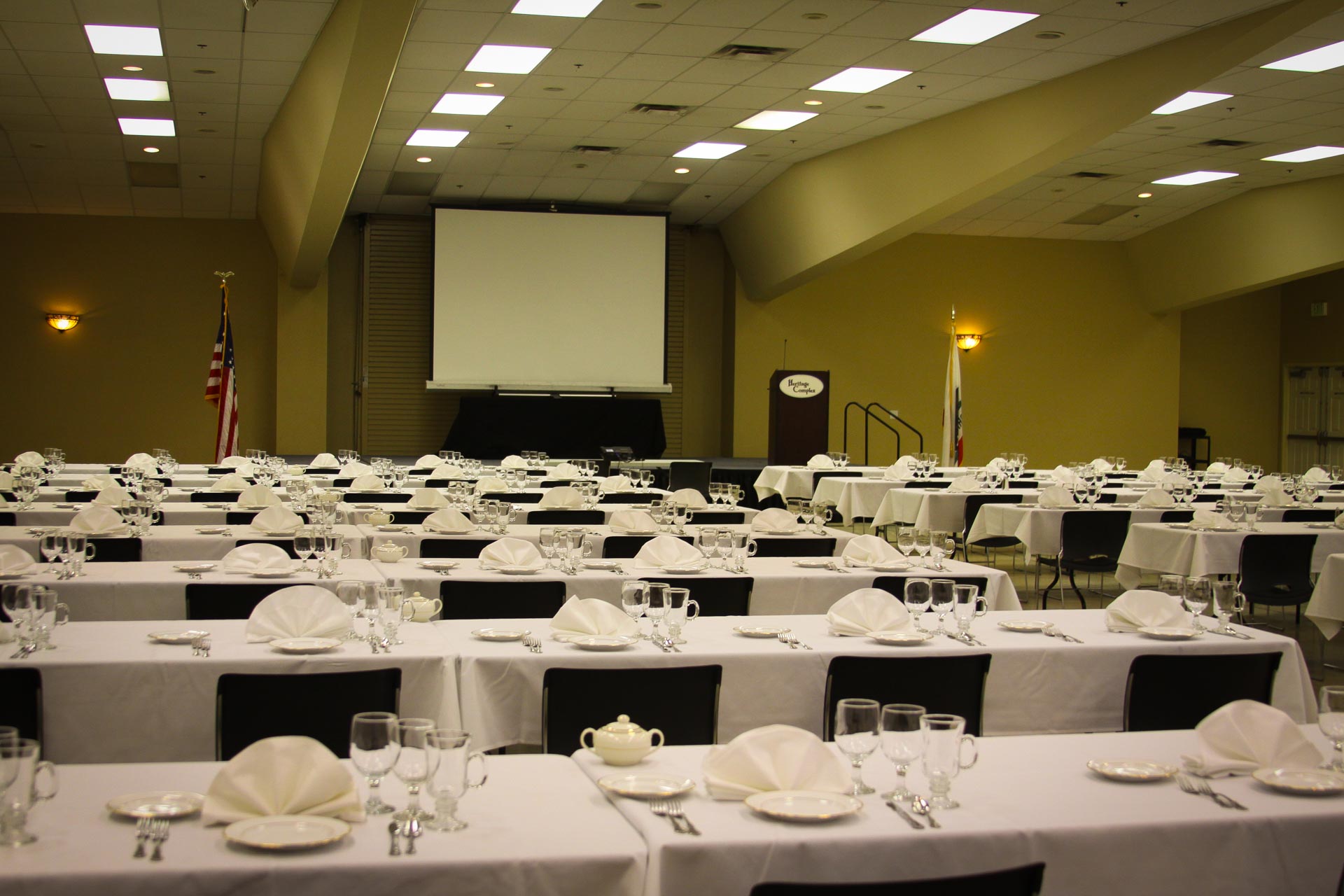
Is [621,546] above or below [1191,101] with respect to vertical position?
below

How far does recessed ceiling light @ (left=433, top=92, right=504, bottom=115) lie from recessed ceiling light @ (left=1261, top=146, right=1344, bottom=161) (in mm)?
9179

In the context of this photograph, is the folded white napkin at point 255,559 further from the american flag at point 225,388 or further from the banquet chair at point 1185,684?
the american flag at point 225,388

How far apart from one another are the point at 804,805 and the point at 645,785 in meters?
0.28

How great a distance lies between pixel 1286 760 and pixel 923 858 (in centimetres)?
84

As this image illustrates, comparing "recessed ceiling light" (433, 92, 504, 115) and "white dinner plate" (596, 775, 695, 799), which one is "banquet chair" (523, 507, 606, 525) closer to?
"white dinner plate" (596, 775, 695, 799)

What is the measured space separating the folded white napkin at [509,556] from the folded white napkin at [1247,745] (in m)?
2.92

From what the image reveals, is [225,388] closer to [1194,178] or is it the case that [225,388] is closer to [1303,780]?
[1194,178]

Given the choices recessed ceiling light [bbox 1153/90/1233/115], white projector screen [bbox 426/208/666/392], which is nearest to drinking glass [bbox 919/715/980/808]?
recessed ceiling light [bbox 1153/90/1233/115]

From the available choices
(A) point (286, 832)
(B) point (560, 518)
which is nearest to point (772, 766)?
(A) point (286, 832)

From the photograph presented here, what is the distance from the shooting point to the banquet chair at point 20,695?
124 inches

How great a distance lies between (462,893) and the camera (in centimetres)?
197

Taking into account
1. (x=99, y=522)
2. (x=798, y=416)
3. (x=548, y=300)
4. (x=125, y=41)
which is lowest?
(x=99, y=522)

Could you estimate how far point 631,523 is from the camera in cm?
652

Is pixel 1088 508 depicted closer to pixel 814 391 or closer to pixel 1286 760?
pixel 1286 760
